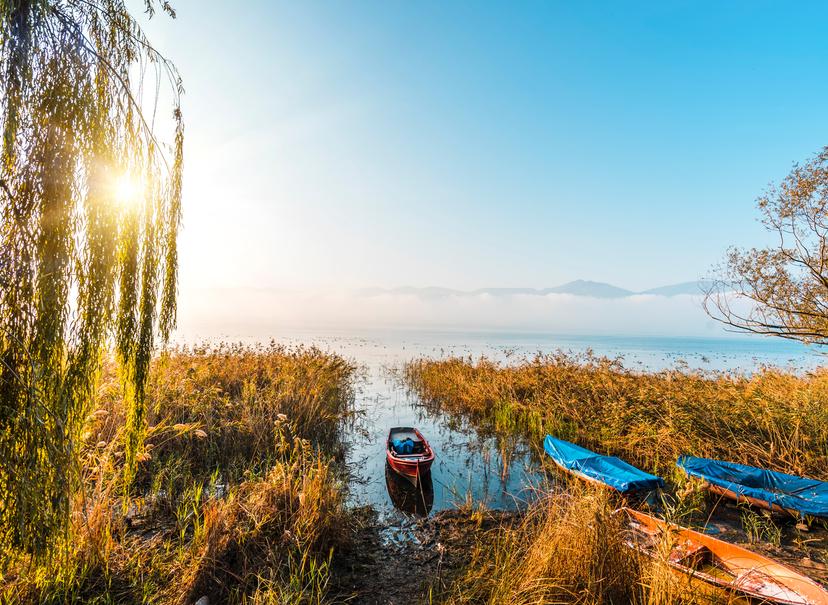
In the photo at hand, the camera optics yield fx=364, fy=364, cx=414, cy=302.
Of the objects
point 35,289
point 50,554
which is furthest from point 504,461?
point 35,289

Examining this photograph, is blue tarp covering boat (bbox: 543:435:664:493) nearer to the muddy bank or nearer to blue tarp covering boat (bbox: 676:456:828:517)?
blue tarp covering boat (bbox: 676:456:828:517)

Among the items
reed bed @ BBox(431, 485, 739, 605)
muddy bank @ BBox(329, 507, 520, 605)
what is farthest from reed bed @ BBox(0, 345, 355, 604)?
reed bed @ BBox(431, 485, 739, 605)

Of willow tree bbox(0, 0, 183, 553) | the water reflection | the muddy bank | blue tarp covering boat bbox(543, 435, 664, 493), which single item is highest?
willow tree bbox(0, 0, 183, 553)

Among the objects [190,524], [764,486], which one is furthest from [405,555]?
[764,486]

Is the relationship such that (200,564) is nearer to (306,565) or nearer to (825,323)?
(306,565)

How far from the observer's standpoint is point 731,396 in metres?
11.6

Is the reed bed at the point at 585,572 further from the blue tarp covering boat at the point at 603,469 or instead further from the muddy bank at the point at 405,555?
the blue tarp covering boat at the point at 603,469

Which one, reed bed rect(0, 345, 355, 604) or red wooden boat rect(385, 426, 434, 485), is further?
red wooden boat rect(385, 426, 434, 485)

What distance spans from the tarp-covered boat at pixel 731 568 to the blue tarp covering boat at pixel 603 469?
187cm

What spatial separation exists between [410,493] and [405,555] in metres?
2.91

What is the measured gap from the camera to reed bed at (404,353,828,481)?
9.46m

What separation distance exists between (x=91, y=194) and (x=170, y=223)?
37.9 inches

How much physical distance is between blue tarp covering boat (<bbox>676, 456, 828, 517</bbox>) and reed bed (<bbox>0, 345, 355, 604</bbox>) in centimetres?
813

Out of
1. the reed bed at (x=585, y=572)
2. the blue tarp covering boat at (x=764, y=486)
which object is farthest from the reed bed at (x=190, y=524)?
the blue tarp covering boat at (x=764, y=486)
